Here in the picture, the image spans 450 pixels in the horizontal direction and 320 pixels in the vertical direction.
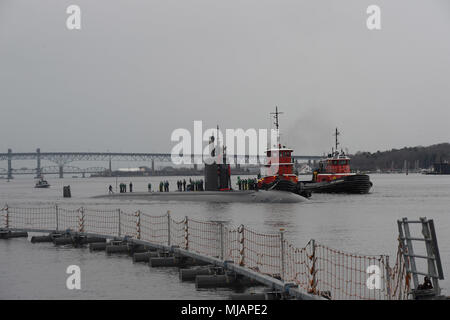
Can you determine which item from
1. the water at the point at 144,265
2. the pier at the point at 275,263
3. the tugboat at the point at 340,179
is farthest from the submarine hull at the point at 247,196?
the pier at the point at 275,263

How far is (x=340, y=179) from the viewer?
201 ft

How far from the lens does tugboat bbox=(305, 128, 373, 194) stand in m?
61.1

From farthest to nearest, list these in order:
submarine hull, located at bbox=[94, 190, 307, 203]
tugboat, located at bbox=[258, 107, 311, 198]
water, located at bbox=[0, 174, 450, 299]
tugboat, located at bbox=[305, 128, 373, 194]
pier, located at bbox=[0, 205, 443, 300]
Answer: tugboat, located at bbox=[305, 128, 373, 194] < tugboat, located at bbox=[258, 107, 311, 198] < submarine hull, located at bbox=[94, 190, 307, 203] < water, located at bbox=[0, 174, 450, 299] < pier, located at bbox=[0, 205, 443, 300]

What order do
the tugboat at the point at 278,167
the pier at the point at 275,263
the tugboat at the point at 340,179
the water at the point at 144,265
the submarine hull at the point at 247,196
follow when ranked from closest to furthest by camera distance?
the pier at the point at 275,263, the water at the point at 144,265, the submarine hull at the point at 247,196, the tugboat at the point at 278,167, the tugboat at the point at 340,179

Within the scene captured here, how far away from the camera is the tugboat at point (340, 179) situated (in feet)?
201

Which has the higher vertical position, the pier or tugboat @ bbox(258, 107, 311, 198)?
tugboat @ bbox(258, 107, 311, 198)

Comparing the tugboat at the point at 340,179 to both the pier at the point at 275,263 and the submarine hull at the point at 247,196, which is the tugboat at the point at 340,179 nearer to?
the submarine hull at the point at 247,196

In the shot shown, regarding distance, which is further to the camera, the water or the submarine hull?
the submarine hull

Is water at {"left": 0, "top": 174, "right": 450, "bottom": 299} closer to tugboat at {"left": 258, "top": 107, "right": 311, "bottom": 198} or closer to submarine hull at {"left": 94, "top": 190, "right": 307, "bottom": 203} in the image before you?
submarine hull at {"left": 94, "top": 190, "right": 307, "bottom": 203}

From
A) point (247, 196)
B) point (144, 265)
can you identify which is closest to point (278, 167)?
point (247, 196)

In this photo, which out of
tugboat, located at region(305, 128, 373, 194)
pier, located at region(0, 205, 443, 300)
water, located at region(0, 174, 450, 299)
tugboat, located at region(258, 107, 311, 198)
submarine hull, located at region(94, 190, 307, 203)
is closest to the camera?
pier, located at region(0, 205, 443, 300)

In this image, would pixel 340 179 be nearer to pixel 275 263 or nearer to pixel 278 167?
pixel 278 167

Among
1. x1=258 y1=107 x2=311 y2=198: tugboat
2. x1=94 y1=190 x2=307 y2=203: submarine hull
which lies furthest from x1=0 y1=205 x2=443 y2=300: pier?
x1=258 y1=107 x2=311 y2=198: tugboat

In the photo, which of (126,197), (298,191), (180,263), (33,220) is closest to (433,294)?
(180,263)
